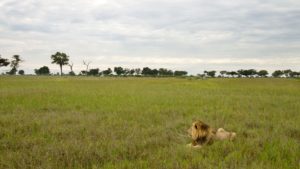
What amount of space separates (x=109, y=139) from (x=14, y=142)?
2.12m

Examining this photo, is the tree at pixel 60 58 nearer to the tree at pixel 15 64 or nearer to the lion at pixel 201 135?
the tree at pixel 15 64

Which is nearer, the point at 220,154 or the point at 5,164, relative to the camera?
the point at 5,164

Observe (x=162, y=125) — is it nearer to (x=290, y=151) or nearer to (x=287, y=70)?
(x=290, y=151)

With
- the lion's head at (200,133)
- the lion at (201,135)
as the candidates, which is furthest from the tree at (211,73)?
the lion's head at (200,133)

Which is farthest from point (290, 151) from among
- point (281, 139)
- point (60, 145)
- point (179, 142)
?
point (60, 145)

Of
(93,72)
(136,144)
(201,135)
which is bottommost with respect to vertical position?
(136,144)

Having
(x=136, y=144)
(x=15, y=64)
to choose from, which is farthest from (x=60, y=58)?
(x=136, y=144)

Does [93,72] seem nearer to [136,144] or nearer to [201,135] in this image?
[136,144]

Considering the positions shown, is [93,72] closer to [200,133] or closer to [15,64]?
[15,64]

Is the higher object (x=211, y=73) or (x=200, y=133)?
(x=211, y=73)

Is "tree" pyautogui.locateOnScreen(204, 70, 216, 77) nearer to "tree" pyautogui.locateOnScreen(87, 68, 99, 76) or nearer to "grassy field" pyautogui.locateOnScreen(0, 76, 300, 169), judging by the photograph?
"tree" pyautogui.locateOnScreen(87, 68, 99, 76)

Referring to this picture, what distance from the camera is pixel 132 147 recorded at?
263 inches

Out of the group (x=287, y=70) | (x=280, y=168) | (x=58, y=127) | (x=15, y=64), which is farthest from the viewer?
(x=287, y=70)

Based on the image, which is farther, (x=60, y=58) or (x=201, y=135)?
(x=60, y=58)
